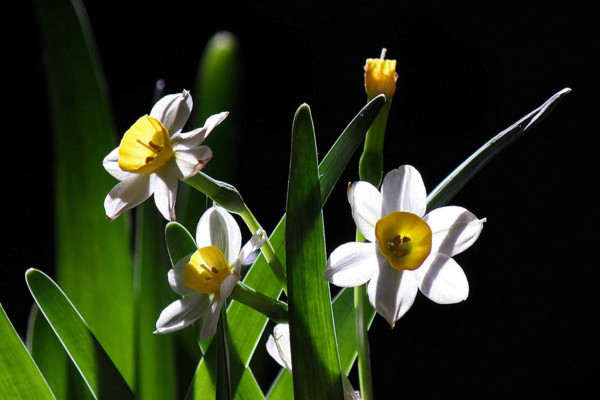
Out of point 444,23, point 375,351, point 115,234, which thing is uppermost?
point 444,23

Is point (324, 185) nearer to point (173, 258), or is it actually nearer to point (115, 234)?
point (173, 258)

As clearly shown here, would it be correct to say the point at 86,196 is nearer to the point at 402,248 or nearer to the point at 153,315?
the point at 153,315

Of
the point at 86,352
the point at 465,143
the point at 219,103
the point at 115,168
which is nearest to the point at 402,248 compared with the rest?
the point at 115,168

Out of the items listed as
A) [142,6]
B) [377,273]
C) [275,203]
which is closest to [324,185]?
[377,273]

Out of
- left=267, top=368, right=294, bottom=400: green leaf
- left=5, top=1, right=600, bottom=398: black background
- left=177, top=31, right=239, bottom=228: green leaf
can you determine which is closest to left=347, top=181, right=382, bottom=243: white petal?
left=267, top=368, right=294, bottom=400: green leaf

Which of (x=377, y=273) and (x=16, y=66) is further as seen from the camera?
(x=16, y=66)

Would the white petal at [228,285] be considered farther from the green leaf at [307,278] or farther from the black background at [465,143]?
the black background at [465,143]

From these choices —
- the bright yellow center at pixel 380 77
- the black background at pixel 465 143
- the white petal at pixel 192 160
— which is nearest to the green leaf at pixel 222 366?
the white petal at pixel 192 160
